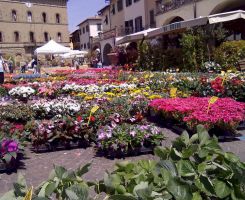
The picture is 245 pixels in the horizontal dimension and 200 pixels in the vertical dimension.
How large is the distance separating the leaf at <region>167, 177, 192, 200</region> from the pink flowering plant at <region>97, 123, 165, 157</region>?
12.3 feet

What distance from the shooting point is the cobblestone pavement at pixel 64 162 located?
4.50 metres

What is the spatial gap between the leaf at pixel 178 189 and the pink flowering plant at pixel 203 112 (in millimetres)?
4541

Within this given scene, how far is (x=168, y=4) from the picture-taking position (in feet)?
92.2

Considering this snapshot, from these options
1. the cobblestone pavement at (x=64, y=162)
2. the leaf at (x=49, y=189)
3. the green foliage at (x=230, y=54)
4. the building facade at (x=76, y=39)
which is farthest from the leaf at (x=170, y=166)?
the building facade at (x=76, y=39)

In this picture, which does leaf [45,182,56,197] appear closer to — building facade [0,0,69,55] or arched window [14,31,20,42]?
building facade [0,0,69,55]

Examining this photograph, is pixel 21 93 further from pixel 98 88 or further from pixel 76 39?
pixel 76 39

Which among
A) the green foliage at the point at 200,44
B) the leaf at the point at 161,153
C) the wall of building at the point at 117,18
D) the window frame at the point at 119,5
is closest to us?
the leaf at the point at 161,153

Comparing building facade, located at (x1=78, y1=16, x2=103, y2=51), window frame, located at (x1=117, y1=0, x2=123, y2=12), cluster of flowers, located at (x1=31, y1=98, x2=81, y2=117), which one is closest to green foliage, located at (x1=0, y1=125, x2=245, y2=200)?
cluster of flowers, located at (x1=31, y1=98, x2=81, y2=117)

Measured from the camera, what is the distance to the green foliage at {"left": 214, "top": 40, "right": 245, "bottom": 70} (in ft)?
46.8

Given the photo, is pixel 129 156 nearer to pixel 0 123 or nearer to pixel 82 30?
pixel 0 123

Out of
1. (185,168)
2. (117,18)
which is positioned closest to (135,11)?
(117,18)

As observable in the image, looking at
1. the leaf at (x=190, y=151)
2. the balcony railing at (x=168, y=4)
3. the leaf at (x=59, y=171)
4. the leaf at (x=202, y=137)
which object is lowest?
the leaf at (x=59, y=171)

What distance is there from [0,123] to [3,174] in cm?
177

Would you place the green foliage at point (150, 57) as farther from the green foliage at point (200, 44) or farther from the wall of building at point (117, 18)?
the wall of building at point (117, 18)
